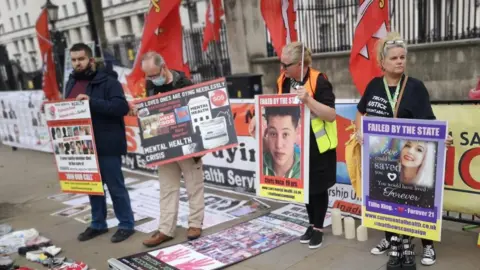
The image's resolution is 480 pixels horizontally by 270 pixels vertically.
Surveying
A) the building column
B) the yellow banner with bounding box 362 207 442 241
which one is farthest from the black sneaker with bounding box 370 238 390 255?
the building column

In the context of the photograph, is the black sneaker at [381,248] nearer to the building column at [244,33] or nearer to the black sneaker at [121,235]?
the black sneaker at [121,235]

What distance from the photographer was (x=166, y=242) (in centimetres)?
452

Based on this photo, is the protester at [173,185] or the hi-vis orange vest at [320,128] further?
the protester at [173,185]

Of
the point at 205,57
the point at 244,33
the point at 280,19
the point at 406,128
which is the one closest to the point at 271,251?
the point at 406,128

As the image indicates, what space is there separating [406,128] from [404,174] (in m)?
0.35

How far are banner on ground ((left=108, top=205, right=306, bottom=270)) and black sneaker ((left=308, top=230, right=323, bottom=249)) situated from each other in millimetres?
282

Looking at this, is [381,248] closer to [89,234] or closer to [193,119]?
[193,119]

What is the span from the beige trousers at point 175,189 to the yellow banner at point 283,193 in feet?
2.51

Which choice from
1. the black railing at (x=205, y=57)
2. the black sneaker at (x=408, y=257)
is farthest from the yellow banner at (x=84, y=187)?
the black railing at (x=205, y=57)

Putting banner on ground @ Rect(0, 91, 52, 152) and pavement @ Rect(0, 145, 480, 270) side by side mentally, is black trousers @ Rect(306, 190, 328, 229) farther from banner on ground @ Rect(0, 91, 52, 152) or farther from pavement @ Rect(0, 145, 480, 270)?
banner on ground @ Rect(0, 91, 52, 152)

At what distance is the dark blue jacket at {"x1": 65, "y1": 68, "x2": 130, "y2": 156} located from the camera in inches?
174

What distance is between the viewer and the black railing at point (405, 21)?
925cm

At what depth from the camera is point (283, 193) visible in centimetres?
390

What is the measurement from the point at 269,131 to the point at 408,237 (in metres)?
1.41
